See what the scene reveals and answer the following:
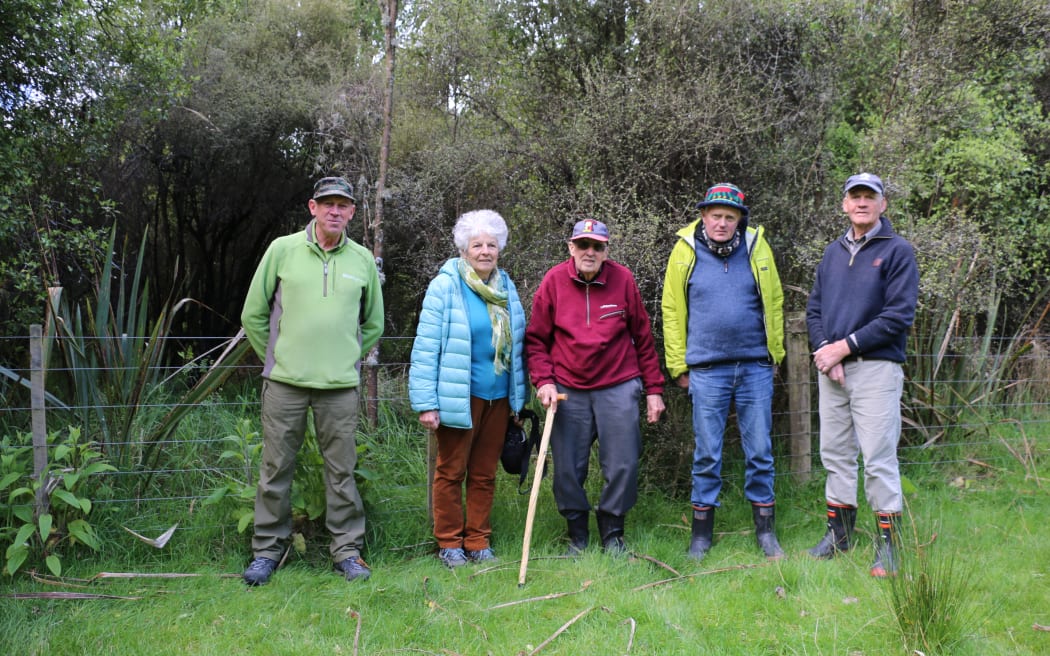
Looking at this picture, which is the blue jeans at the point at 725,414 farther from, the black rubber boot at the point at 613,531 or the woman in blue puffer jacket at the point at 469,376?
the woman in blue puffer jacket at the point at 469,376

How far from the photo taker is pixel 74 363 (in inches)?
167

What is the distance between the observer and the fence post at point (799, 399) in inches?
205

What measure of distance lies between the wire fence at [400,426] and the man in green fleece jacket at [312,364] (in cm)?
46

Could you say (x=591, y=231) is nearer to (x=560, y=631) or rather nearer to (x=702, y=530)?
(x=702, y=530)

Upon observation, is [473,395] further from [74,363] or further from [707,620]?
[74,363]

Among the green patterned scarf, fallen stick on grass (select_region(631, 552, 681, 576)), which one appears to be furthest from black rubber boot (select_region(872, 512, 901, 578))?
the green patterned scarf

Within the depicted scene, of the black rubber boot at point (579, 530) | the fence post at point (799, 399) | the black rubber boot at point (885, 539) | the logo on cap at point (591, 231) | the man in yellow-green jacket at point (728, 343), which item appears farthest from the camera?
the fence post at point (799, 399)

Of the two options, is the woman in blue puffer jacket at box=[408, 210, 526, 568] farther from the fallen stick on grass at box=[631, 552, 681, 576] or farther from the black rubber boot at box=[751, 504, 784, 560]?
the black rubber boot at box=[751, 504, 784, 560]

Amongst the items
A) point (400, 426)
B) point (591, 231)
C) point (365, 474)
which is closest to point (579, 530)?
point (365, 474)

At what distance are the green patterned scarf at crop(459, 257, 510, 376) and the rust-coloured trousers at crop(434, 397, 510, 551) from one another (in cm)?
25

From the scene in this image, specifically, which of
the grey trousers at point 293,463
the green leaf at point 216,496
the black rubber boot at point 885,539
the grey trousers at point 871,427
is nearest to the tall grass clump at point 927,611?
the black rubber boot at point 885,539

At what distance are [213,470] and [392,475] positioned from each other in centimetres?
110

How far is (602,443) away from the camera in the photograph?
13.8 feet

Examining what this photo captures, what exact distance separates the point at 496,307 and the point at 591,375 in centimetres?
64
